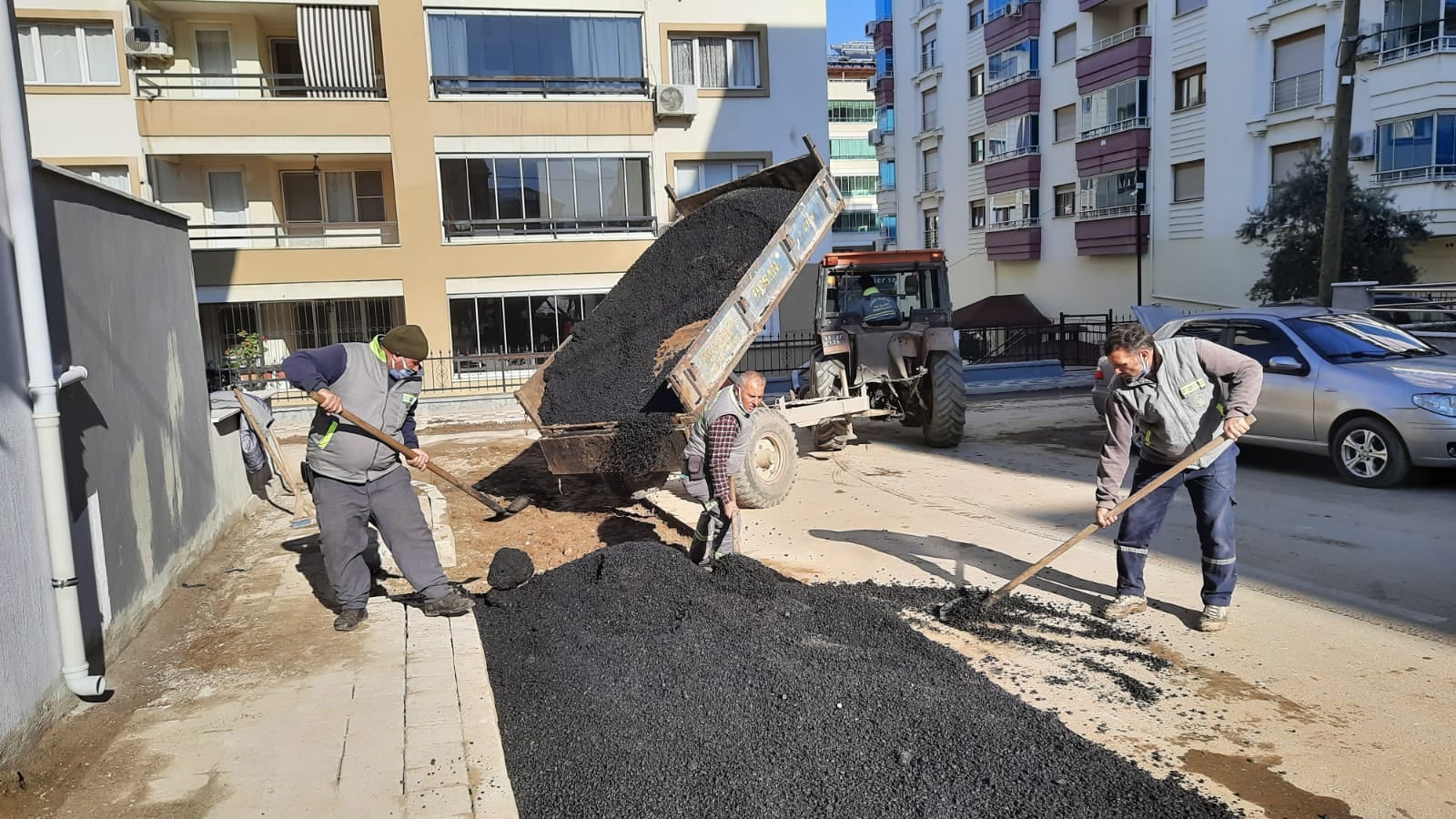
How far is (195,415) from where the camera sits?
7055mm

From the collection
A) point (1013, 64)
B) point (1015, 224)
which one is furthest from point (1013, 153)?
point (1013, 64)

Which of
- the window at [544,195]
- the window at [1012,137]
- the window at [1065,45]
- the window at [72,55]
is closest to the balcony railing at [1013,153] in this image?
the window at [1012,137]

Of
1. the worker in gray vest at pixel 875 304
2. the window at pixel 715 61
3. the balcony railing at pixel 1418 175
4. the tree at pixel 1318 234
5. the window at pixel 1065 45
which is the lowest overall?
the worker in gray vest at pixel 875 304

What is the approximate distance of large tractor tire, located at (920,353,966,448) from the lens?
36.0 feet

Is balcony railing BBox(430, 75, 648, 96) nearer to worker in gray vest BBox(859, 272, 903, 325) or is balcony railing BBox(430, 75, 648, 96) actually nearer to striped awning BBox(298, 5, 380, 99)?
striped awning BBox(298, 5, 380, 99)

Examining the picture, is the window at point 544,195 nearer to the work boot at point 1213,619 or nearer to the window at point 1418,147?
the window at point 1418,147

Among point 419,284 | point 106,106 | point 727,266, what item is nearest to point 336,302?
point 419,284

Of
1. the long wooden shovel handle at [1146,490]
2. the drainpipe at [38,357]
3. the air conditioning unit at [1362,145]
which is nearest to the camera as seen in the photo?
the drainpipe at [38,357]

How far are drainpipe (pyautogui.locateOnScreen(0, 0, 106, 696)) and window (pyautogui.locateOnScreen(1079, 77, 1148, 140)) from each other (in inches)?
1203

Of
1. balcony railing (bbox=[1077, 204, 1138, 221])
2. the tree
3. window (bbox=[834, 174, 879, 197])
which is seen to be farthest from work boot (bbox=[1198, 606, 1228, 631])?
window (bbox=[834, 174, 879, 197])

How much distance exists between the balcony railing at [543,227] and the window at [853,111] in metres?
43.4

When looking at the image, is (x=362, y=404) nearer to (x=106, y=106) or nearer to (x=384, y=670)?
(x=384, y=670)

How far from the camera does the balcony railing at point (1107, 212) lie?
30.0 metres

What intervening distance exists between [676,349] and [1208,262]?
78.8ft
